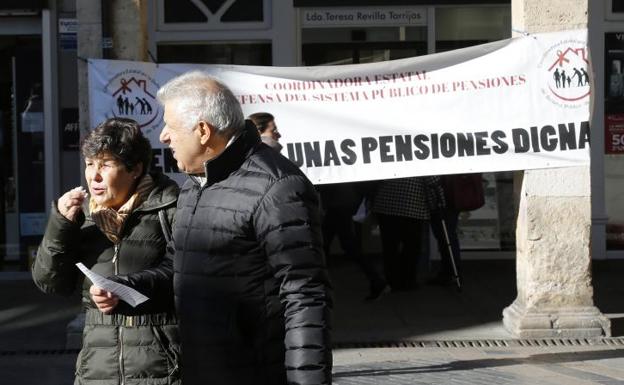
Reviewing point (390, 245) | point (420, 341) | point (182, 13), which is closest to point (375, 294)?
point (390, 245)

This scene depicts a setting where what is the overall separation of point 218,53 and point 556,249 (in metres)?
4.67

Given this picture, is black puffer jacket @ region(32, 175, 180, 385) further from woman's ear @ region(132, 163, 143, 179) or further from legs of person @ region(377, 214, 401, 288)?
legs of person @ region(377, 214, 401, 288)

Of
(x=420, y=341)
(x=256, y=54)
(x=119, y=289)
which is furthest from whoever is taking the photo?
(x=256, y=54)

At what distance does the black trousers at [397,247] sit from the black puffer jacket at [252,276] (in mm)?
6943

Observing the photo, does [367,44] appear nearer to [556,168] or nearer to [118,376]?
[556,168]

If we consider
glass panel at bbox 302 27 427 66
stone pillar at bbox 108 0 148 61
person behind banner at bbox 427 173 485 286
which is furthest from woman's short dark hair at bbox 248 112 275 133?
glass panel at bbox 302 27 427 66

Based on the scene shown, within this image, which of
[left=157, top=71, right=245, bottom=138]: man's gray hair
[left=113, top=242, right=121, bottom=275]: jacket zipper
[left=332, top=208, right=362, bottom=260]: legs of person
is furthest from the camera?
[left=332, top=208, right=362, bottom=260]: legs of person

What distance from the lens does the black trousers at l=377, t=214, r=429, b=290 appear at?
34.2 ft

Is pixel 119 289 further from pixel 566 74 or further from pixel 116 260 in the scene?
pixel 566 74

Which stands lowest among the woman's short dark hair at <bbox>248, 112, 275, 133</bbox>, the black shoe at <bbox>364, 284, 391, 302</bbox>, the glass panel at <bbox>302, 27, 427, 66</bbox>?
the black shoe at <bbox>364, 284, 391, 302</bbox>

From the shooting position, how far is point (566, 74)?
26.8ft

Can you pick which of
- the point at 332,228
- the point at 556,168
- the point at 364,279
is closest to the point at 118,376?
the point at 556,168

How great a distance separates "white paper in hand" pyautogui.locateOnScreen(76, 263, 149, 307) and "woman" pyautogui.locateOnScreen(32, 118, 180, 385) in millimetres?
100

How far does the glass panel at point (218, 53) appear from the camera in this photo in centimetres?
1174
